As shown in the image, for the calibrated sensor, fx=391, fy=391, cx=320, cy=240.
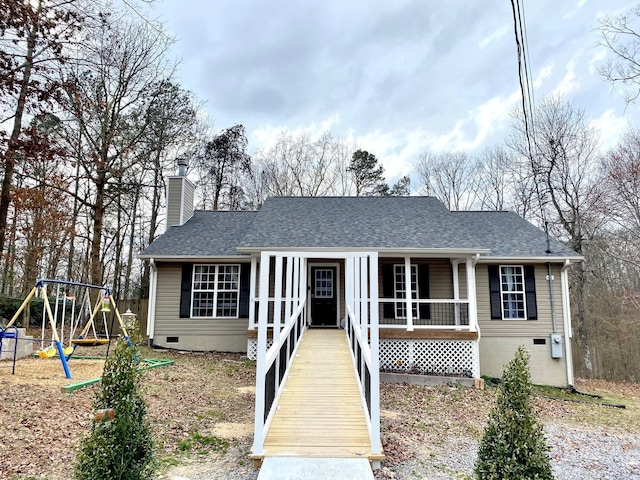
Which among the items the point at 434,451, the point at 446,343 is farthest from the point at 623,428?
the point at 434,451

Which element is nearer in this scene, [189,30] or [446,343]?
[189,30]

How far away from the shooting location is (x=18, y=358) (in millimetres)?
9422

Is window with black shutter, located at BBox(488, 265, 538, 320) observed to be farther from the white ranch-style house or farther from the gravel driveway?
the gravel driveway

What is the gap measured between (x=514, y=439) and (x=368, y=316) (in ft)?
25.1

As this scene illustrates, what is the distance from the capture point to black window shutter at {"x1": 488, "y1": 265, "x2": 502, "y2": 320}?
11.3m

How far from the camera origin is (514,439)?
2.94 metres

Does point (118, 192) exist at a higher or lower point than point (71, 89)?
higher

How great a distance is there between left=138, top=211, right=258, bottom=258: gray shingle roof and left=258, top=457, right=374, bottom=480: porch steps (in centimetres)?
799

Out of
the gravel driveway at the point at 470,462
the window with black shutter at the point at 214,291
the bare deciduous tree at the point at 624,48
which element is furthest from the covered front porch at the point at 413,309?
the bare deciduous tree at the point at 624,48

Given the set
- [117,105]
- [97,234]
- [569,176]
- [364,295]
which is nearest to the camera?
[364,295]

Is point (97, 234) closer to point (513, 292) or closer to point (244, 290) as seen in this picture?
point (244, 290)

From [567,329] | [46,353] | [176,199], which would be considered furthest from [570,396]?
[176,199]

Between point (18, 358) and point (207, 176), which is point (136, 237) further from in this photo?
point (18, 358)

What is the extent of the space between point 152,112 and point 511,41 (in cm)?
1553
